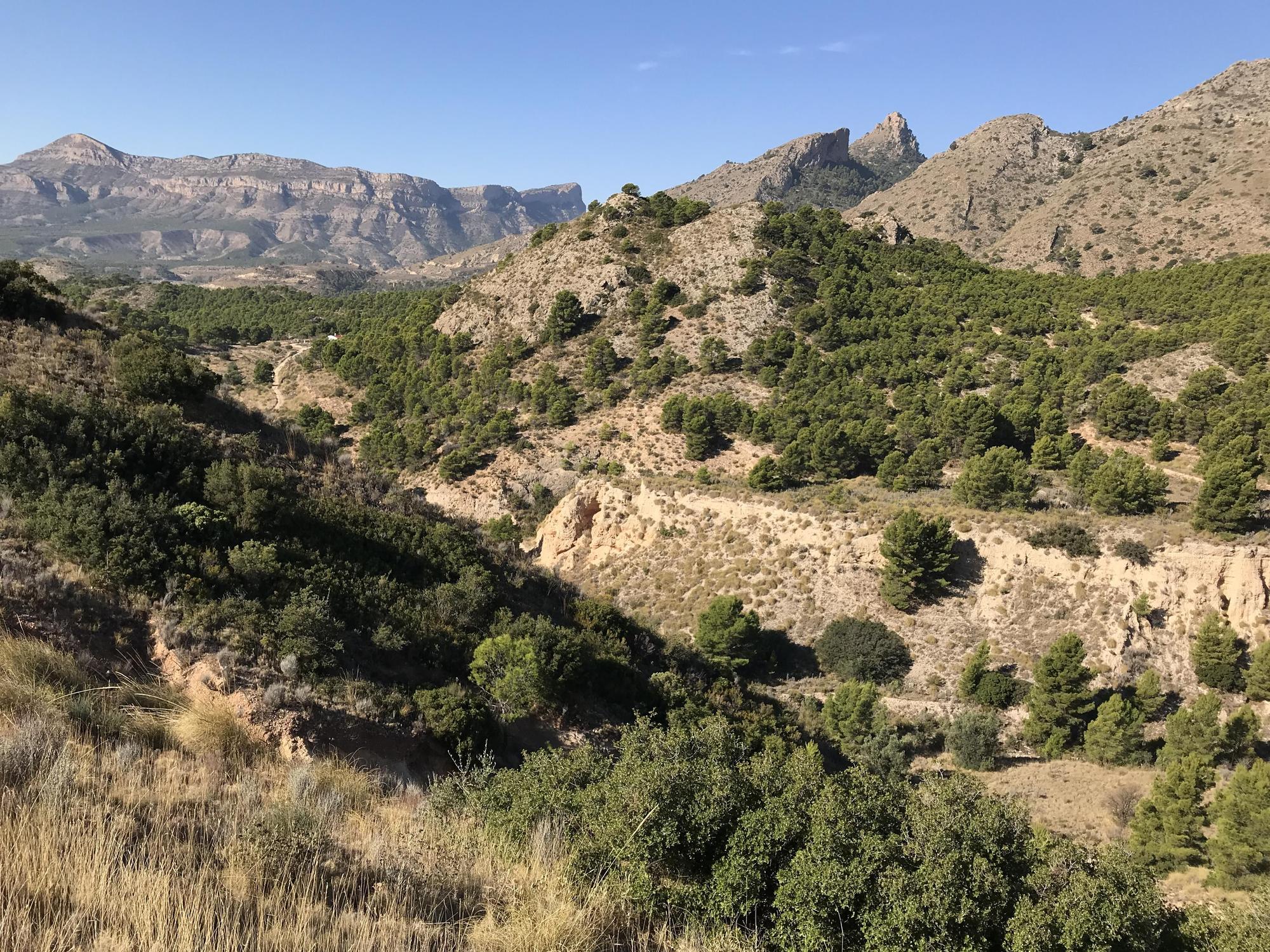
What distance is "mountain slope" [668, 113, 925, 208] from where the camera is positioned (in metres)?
166

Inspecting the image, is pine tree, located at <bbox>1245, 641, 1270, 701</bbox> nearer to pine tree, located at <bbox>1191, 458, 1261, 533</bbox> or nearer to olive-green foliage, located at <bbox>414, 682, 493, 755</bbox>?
pine tree, located at <bbox>1191, 458, 1261, 533</bbox>

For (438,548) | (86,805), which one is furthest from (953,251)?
(86,805)

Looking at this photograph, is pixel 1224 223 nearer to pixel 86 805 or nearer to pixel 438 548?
pixel 438 548

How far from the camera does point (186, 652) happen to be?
10.1 m

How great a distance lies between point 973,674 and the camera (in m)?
24.2

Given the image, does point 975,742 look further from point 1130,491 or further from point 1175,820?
point 1130,491

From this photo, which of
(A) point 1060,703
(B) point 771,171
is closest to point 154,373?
(A) point 1060,703

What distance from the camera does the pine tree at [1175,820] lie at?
613 inches

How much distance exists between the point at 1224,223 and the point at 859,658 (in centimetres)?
8729

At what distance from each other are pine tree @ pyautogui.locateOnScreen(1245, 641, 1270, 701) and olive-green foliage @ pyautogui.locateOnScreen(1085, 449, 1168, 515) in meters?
7.27

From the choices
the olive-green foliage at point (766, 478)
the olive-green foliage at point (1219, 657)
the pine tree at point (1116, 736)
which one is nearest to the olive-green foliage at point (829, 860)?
the pine tree at point (1116, 736)

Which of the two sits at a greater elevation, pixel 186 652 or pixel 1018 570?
pixel 186 652

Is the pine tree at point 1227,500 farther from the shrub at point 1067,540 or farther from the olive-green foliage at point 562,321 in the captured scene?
the olive-green foliage at point 562,321

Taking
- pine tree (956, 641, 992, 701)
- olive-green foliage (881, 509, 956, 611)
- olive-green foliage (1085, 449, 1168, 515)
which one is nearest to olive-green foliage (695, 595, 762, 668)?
olive-green foliage (881, 509, 956, 611)
